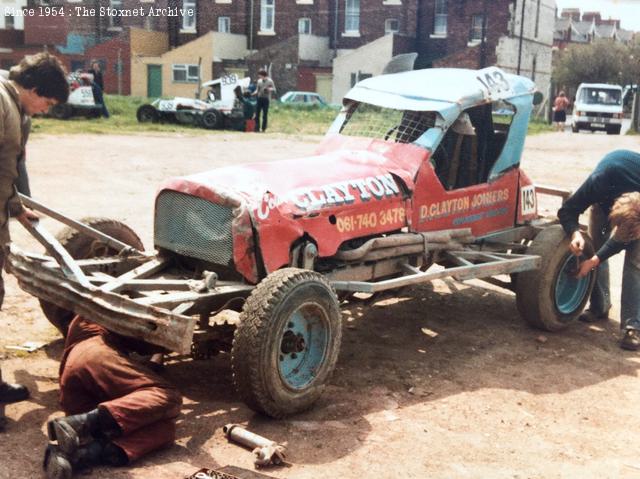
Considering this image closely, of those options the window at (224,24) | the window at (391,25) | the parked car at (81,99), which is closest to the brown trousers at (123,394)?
the parked car at (81,99)

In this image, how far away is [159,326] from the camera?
4.95 m

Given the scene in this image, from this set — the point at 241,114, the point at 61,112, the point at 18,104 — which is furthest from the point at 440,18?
the point at 18,104

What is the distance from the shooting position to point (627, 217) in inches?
284

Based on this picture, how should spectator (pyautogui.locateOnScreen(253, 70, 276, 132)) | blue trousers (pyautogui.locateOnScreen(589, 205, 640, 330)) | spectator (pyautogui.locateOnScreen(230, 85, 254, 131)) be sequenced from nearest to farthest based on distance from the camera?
blue trousers (pyautogui.locateOnScreen(589, 205, 640, 330))
spectator (pyautogui.locateOnScreen(253, 70, 276, 132))
spectator (pyautogui.locateOnScreen(230, 85, 254, 131))

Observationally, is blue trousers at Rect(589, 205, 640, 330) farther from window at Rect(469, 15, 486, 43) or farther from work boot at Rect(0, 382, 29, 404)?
window at Rect(469, 15, 486, 43)

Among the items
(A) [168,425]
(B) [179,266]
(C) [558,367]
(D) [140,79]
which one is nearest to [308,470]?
(A) [168,425]

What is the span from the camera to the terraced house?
4372 centimetres

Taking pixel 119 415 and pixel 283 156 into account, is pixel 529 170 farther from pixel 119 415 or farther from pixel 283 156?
pixel 119 415

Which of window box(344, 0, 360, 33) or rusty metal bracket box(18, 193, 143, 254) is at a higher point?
window box(344, 0, 360, 33)

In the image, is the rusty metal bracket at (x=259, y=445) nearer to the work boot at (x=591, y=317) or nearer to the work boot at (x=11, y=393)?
the work boot at (x=11, y=393)

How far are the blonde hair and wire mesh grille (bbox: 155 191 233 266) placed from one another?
3.35m

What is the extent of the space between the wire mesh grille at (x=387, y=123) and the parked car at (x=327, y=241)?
0.5 inches

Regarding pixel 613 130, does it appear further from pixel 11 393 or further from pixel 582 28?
pixel 582 28

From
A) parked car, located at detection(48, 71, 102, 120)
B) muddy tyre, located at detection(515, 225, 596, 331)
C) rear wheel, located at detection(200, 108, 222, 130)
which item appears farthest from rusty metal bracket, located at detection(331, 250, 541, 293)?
parked car, located at detection(48, 71, 102, 120)
